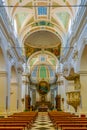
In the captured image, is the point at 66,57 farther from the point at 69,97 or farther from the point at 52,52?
the point at 52,52

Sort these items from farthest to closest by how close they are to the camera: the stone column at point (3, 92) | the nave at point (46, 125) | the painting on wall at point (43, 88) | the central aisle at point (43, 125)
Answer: the painting on wall at point (43, 88) < the stone column at point (3, 92) < the central aisle at point (43, 125) < the nave at point (46, 125)

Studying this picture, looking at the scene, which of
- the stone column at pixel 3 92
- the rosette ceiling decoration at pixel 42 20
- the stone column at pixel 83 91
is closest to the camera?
the stone column at pixel 83 91

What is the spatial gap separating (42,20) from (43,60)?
1269cm

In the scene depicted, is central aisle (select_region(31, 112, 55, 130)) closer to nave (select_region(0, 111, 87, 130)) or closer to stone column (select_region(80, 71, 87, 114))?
nave (select_region(0, 111, 87, 130))

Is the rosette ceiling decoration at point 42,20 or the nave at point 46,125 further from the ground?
the rosette ceiling decoration at point 42,20

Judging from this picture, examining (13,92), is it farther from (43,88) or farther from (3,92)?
(43,88)

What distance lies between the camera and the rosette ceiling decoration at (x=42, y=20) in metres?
17.3

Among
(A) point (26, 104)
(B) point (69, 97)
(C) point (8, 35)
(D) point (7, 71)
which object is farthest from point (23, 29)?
(A) point (26, 104)

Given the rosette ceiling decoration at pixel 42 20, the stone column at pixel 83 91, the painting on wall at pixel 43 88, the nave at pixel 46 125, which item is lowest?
the nave at pixel 46 125

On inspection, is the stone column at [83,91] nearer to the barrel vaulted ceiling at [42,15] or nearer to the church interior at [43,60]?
the church interior at [43,60]

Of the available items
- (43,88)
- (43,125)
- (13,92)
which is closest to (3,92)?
(43,125)

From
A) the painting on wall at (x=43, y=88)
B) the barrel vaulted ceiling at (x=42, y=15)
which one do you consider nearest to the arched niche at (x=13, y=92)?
the barrel vaulted ceiling at (x=42, y=15)

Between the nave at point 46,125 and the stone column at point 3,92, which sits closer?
the nave at point 46,125

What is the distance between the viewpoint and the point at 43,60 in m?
34.2
